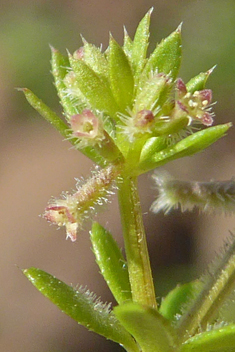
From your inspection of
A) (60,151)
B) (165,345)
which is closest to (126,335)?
(165,345)

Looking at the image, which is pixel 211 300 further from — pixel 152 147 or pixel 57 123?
pixel 57 123

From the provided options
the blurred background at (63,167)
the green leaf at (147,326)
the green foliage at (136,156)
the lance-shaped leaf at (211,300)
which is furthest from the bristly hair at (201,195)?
the blurred background at (63,167)

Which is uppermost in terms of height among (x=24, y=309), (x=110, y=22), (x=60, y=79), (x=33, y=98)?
(x=110, y=22)

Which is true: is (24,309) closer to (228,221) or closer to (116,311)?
(228,221)

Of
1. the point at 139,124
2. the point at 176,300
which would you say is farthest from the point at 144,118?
the point at 176,300

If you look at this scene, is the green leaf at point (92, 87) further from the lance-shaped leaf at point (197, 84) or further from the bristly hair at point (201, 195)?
the bristly hair at point (201, 195)

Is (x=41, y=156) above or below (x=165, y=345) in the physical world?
above
